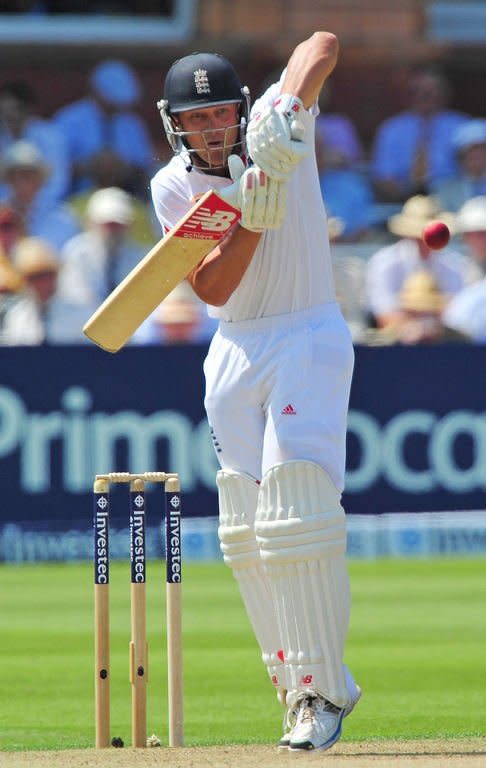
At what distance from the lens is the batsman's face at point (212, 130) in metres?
5.07

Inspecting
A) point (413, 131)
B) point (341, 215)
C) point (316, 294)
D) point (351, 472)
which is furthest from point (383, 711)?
point (413, 131)

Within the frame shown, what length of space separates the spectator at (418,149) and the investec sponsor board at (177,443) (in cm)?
342

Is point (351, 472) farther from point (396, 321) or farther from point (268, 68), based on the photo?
point (268, 68)

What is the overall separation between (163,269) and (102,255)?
6767mm

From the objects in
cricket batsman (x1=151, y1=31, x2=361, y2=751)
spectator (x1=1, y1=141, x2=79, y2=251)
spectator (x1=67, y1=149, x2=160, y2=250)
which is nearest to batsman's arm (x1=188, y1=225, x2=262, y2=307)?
cricket batsman (x1=151, y1=31, x2=361, y2=751)

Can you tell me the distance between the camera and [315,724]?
492cm

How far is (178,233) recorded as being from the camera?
197 inches

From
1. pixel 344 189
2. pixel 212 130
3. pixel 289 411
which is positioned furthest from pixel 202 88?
pixel 344 189

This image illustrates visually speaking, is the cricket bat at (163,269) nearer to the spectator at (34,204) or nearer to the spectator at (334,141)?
the spectator at (34,204)

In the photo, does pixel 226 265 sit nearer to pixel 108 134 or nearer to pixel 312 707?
pixel 312 707

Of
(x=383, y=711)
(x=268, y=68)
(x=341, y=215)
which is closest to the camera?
(x=383, y=711)

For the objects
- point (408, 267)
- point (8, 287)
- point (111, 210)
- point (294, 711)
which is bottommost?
point (294, 711)

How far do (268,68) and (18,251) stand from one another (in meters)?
5.33

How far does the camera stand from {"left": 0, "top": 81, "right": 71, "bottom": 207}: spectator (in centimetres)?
1370
